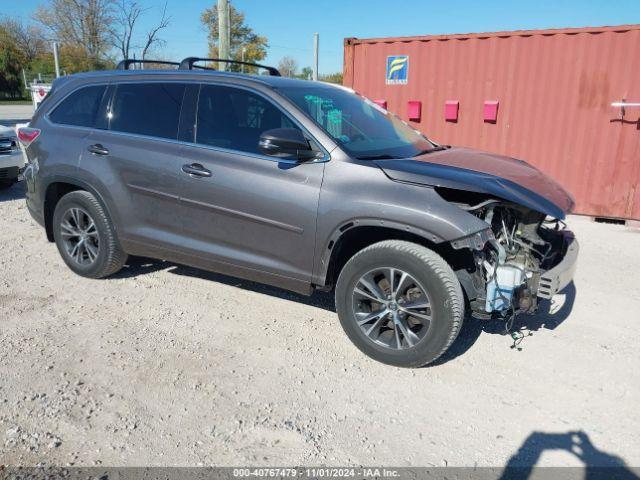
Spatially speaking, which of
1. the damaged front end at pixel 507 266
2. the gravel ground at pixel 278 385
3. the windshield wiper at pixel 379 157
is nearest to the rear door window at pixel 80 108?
the gravel ground at pixel 278 385

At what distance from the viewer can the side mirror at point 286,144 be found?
333cm

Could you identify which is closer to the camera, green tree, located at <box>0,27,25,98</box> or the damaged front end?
the damaged front end

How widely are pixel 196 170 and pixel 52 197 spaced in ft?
6.22

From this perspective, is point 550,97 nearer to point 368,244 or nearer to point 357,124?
point 357,124

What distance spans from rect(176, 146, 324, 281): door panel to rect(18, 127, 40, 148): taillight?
6.23ft

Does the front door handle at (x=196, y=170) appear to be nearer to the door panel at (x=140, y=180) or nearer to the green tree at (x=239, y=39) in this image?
the door panel at (x=140, y=180)

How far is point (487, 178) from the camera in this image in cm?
325

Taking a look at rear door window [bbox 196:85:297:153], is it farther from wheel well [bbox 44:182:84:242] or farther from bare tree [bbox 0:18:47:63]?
bare tree [bbox 0:18:47:63]

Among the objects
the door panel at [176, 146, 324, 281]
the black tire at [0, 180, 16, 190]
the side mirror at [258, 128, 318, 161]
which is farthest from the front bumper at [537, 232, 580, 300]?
the black tire at [0, 180, 16, 190]

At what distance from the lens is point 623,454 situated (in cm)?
266

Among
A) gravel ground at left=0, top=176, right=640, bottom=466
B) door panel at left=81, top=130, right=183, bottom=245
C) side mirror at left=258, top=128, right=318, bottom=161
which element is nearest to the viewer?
gravel ground at left=0, top=176, right=640, bottom=466

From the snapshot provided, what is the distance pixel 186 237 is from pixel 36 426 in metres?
1.71

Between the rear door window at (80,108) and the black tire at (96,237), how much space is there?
0.64 m

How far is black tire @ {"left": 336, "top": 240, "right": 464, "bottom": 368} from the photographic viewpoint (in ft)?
10.4
